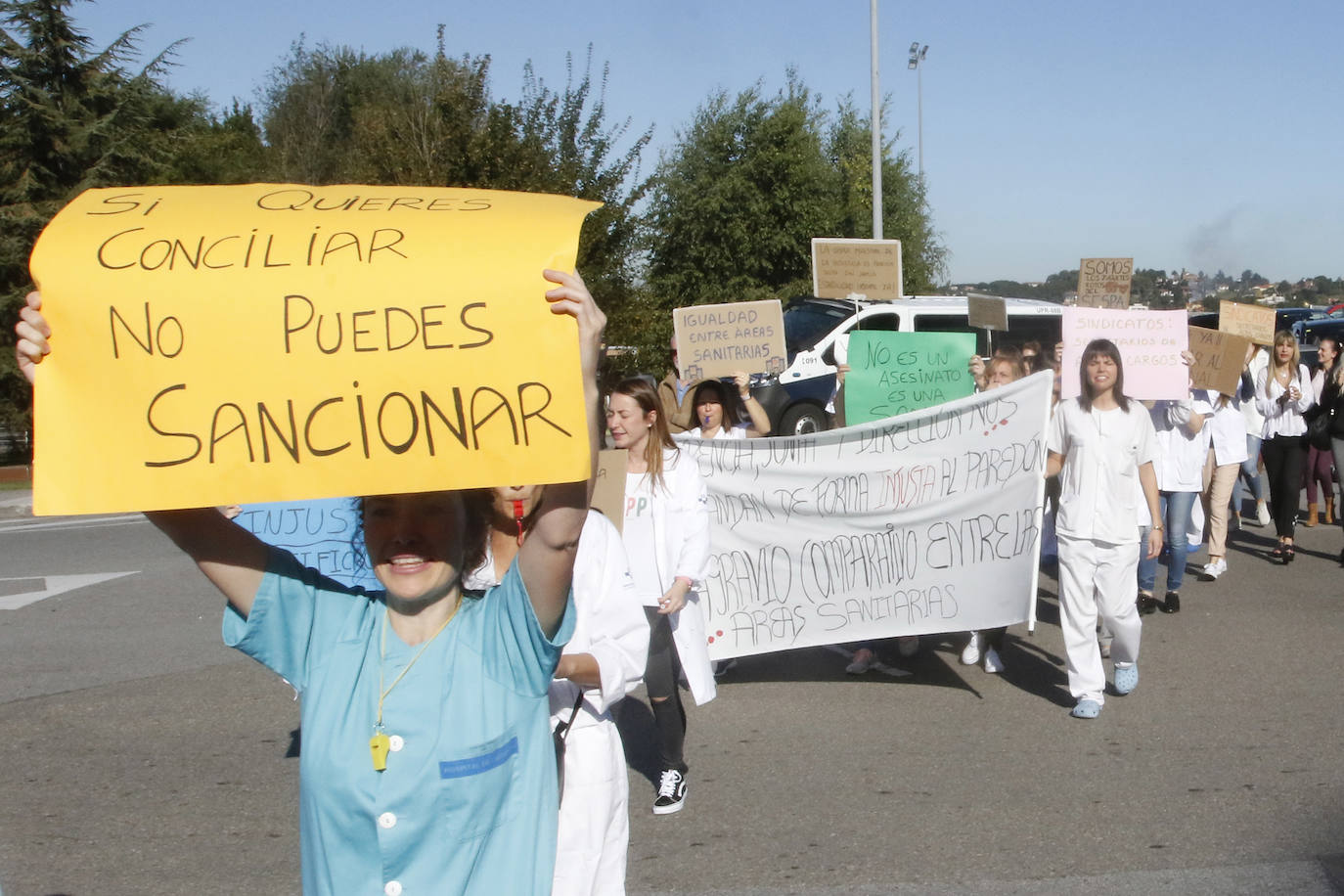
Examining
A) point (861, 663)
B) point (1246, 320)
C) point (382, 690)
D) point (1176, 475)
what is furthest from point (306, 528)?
point (1246, 320)

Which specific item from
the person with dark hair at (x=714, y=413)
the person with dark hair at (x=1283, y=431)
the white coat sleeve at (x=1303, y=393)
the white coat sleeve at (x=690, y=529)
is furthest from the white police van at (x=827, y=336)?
the white coat sleeve at (x=690, y=529)

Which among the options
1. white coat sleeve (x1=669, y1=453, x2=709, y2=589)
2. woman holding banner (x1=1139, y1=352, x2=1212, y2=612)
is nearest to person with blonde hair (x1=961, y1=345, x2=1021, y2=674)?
woman holding banner (x1=1139, y1=352, x2=1212, y2=612)

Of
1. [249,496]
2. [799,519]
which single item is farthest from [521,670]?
[799,519]

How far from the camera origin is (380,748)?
7.00ft

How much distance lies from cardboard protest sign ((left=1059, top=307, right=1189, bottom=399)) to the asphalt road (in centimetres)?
160

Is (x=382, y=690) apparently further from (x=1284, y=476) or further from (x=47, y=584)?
(x=1284, y=476)

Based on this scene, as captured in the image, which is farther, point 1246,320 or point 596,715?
point 1246,320

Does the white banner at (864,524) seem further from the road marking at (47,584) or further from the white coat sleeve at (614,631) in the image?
the road marking at (47,584)

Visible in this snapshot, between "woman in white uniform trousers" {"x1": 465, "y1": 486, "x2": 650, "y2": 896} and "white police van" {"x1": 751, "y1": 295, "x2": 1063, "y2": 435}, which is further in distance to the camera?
"white police van" {"x1": 751, "y1": 295, "x2": 1063, "y2": 435}

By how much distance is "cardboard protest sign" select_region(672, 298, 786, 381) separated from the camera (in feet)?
31.7

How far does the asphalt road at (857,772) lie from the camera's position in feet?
14.8

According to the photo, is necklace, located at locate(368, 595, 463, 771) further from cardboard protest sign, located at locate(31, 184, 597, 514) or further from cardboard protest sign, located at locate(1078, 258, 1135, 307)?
cardboard protest sign, located at locate(1078, 258, 1135, 307)

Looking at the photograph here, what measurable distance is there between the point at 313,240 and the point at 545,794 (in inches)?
41.1

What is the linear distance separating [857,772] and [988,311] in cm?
588
